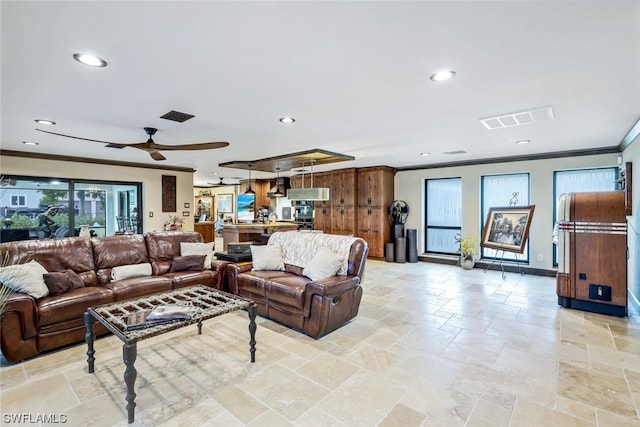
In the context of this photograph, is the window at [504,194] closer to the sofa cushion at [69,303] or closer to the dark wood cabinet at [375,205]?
the dark wood cabinet at [375,205]

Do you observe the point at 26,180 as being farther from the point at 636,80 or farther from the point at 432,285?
the point at 636,80

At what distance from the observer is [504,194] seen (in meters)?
6.73

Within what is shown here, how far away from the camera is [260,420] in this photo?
2006 millimetres

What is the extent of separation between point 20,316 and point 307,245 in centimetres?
296

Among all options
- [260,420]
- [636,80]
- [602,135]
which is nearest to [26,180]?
[260,420]

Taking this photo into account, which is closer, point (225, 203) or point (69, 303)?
point (69, 303)

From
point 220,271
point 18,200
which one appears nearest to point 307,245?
point 220,271

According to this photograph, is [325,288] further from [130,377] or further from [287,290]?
[130,377]

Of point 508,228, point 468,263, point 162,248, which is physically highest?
point 508,228

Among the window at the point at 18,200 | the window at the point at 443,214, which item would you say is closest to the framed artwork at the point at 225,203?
the window at the point at 18,200

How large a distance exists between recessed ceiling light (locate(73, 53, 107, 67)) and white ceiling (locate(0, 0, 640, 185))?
56mm

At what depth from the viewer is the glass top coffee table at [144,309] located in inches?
77.7

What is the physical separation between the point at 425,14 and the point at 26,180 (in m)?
7.46

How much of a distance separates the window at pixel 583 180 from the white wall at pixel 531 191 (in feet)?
0.54
